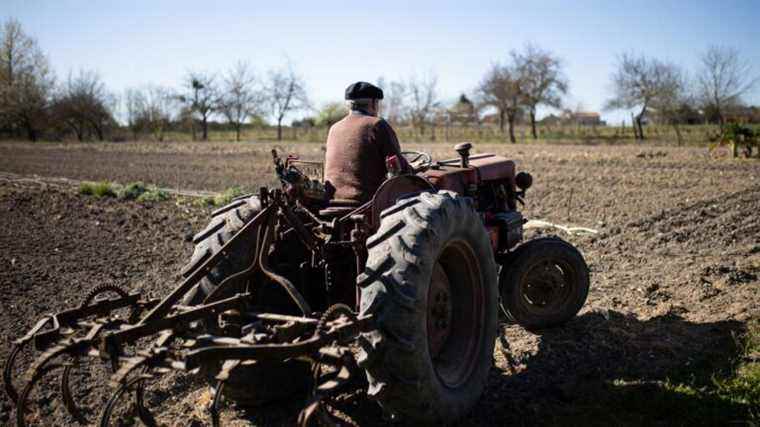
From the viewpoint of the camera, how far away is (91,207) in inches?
470

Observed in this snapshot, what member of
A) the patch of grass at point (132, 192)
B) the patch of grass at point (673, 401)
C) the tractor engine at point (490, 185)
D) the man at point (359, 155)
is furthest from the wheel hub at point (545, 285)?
the patch of grass at point (132, 192)

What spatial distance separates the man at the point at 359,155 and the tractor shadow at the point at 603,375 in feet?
Result: 4.89

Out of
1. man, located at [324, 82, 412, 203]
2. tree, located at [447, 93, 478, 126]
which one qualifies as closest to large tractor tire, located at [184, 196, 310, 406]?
man, located at [324, 82, 412, 203]

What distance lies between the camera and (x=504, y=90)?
4669cm

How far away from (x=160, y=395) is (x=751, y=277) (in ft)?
19.3

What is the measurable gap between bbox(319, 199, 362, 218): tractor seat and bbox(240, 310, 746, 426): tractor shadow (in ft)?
4.29

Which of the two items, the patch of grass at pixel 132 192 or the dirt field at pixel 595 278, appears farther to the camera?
the patch of grass at pixel 132 192

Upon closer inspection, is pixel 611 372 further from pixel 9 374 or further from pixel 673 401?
pixel 9 374

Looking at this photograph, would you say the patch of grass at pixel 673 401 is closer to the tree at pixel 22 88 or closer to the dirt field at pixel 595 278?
the dirt field at pixel 595 278

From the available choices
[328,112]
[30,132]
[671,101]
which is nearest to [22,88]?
[30,132]

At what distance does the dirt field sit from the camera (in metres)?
4.18

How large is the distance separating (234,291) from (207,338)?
29.1 inches

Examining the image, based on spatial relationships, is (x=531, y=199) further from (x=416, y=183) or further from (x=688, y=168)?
(x=416, y=183)

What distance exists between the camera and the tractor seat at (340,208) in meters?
4.33
